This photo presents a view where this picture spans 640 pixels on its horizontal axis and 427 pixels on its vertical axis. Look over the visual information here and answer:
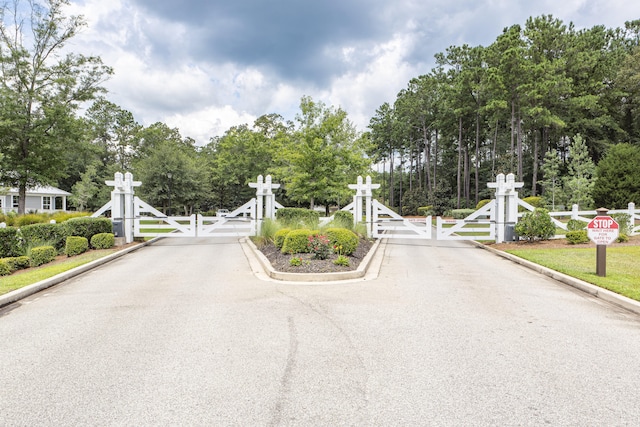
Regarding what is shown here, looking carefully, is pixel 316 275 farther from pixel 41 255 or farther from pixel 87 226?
pixel 87 226

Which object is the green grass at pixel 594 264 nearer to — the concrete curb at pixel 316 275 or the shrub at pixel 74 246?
the concrete curb at pixel 316 275

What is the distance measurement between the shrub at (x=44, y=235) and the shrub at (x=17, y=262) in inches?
54.9

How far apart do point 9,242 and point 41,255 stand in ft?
4.12

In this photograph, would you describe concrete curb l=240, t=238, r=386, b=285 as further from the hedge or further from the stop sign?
the hedge

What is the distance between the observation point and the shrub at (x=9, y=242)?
10711 millimetres

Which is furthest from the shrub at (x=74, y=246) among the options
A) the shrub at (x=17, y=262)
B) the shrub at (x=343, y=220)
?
the shrub at (x=343, y=220)

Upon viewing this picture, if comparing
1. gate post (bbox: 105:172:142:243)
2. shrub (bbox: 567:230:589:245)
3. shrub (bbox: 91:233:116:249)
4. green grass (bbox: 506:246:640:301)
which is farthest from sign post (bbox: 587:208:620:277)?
gate post (bbox: 105:172:142:243)

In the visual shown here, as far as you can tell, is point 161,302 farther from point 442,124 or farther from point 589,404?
point 442,124

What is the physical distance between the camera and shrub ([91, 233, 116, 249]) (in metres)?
13.0

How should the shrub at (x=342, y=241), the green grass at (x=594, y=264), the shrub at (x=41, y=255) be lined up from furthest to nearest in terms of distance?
the shrub at (x=41, y=255) < the shrub at (x=342, y=241) < the green grass at (x=594, y=264)

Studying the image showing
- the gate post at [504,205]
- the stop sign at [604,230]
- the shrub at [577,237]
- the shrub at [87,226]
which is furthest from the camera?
the gate post at [504,205]

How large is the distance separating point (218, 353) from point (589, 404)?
3.30 metres

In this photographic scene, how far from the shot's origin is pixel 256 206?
54.9ft

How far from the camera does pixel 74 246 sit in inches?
467
